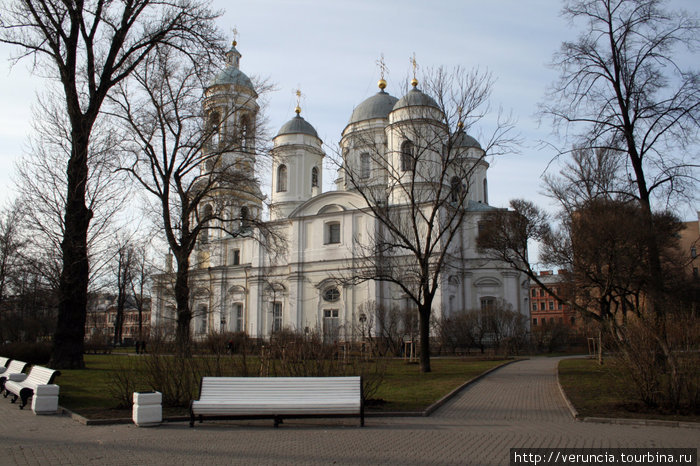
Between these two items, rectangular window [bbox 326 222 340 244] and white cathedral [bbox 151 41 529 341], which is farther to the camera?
rectangular window [bbox 326 222 340 244]

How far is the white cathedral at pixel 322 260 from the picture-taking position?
3819 cm

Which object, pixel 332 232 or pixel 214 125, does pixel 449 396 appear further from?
pixel 332 232

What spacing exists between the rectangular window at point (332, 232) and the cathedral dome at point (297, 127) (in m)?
10.5

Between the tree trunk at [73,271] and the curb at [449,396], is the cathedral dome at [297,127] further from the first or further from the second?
the curb at [449,396]

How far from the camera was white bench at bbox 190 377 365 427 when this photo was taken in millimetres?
8398

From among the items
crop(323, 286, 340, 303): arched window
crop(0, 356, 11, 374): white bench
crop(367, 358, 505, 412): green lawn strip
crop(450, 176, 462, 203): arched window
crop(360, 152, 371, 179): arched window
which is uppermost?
crop(360, 152, 371, 179): arched window

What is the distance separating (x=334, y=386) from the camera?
8.84 m

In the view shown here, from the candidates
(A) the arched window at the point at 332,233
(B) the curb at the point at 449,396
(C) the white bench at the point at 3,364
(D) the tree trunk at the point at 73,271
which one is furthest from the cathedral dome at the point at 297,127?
(C) the white bench at the point at 3,364

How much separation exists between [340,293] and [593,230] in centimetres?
2342

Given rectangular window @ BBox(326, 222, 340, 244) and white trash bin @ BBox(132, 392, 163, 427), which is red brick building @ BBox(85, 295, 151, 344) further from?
rectangular window @ BBox(326, 222, 340, 244)

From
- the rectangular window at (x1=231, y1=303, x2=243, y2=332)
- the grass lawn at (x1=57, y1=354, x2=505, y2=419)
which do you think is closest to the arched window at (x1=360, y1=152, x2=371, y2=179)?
the rectangular window at (x1=231, y1=303, x2=243, y2=332)

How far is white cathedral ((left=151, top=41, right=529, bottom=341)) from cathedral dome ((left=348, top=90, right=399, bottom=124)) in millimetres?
84

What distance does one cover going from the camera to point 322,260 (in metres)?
41.3

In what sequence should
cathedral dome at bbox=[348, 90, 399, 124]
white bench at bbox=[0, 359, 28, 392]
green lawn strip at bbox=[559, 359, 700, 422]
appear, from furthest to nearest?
1. cathedral dome at bbox=[348, 90, 399, 124]
2. white bench at bbox=[0, 359, 28, 392]
3. green lawn strip at bbox=[559, 359, 700, 422]
